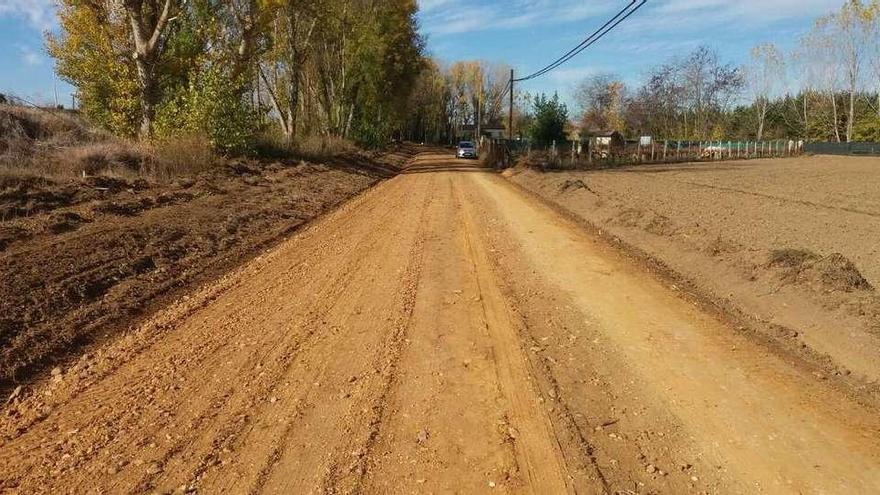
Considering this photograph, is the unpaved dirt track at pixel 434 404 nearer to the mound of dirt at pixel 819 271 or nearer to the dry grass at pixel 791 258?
the mound of dirt at pixel 819 271

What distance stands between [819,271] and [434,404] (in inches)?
224

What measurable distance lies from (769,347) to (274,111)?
35058mm

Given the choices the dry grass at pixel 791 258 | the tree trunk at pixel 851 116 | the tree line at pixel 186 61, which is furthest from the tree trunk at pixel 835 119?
the dry grass at pixel 791 258

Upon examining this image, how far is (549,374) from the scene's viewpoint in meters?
5.47

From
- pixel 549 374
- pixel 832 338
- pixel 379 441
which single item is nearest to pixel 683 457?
pixel 549 374

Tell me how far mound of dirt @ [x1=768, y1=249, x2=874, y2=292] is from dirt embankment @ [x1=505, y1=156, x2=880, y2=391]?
0.04 feet

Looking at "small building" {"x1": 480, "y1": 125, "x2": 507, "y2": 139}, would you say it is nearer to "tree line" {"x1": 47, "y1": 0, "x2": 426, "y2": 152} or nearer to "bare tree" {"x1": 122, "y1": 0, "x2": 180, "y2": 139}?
"tree line" {"x1": 47, "y1": 0, "x2": 426, "y2": 152}

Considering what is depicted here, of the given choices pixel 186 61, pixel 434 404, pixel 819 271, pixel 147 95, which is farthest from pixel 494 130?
pixel 434 404

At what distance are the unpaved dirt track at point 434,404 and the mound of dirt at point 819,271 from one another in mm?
1466

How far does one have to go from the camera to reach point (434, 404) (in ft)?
15.9

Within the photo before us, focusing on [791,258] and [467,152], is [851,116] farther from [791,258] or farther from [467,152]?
[791,258]

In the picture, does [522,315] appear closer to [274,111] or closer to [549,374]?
[549,374]

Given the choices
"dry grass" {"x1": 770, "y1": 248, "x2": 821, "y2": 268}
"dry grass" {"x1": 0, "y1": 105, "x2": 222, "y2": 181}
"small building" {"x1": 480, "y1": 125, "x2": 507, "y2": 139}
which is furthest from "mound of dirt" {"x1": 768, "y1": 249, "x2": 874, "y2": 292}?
"small building" {"x1": 480, "y1": 125, "x2": 507, "y2": 139}

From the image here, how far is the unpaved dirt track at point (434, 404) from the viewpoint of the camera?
388 cm
